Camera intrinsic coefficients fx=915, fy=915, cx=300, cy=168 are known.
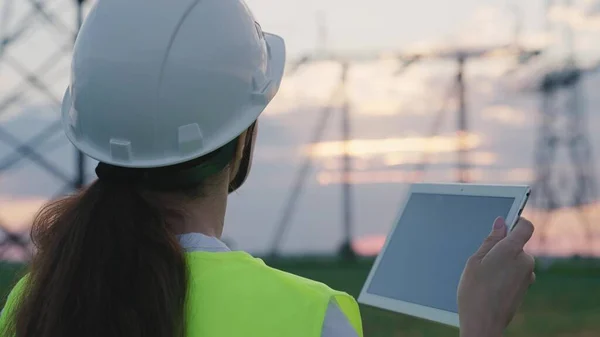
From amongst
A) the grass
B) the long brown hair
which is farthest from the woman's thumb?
the grass

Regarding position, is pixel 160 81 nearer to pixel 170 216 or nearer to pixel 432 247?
pixel 170 216

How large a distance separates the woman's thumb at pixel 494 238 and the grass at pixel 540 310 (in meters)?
3.97

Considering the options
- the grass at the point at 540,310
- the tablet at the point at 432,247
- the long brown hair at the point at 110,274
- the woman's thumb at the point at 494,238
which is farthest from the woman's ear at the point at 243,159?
the grass at the point at 540,310

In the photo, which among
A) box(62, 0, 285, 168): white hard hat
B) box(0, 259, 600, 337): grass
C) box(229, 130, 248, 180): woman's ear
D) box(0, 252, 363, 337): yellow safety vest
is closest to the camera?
box(0, 252, 363, 337): yellow safety vest

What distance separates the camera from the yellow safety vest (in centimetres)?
158

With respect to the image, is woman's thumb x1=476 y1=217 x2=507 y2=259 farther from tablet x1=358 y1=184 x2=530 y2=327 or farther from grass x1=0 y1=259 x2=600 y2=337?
grass x1=0 y1=259 x2=600 y2=337

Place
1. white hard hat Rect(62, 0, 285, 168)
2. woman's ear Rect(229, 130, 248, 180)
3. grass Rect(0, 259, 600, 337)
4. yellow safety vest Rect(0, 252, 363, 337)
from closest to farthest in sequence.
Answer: yellow safety vest Rect(0, 252, 363, 337)
white hard hat Rect(62, 0, 285, 168)
woman's ear Rect(229, 130, 248, 180)
grass Rect(0, 259, 600, 337)

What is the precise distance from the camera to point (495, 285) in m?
1.60

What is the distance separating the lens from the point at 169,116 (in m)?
1.86

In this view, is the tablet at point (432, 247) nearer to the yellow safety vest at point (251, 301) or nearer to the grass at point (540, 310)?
the yellow safety vest at point (251, 301)

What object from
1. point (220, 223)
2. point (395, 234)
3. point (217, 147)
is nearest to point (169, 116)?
point (217, 147)

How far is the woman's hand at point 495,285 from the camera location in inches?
62.5

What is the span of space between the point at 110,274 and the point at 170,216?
183 mm

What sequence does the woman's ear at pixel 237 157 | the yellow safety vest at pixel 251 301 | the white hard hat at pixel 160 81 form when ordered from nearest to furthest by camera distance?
the yellow safety vest at pixel 251 301 < the white hard hat at pixel 160 81 < the woman's ear at pixel 237 157
